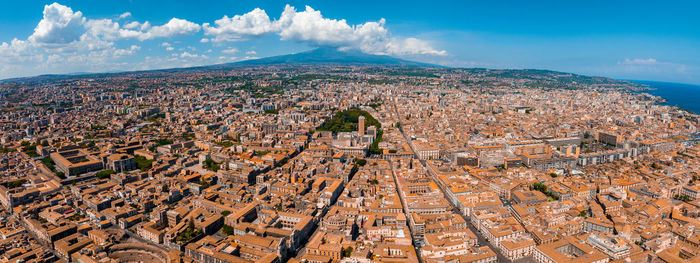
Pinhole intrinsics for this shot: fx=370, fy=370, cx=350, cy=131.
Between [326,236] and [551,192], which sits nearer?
[326,236]

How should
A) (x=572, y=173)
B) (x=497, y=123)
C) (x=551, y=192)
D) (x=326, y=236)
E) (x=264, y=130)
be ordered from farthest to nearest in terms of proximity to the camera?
(x=497, y=123) < (x=264, y=130) < (x=572, y=173) < (x=551, y=192) < (x=326, y=236)

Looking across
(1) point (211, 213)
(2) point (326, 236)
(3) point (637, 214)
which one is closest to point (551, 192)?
(3) point (637, 214)

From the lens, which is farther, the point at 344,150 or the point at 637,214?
the point at 344,150

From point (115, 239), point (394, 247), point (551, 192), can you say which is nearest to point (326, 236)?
point (394, 247)

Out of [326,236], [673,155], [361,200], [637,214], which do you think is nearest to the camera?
[326,236]

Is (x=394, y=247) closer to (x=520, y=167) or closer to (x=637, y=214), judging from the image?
(x=637, y=214)

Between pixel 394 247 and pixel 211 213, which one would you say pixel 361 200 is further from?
pixel 211 213
